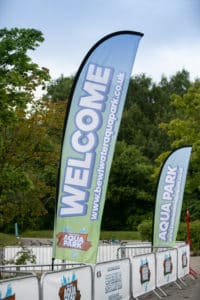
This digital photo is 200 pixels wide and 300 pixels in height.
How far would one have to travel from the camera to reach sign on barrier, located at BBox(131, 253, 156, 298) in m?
13.0

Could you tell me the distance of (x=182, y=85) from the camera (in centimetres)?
7644

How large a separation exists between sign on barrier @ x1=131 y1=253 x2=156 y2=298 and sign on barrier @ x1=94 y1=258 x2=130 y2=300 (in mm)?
380

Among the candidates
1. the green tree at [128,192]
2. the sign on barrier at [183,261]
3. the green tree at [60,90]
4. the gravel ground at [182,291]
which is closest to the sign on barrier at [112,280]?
the gravel ground at [182,291]

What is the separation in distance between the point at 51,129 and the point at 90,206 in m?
23.1

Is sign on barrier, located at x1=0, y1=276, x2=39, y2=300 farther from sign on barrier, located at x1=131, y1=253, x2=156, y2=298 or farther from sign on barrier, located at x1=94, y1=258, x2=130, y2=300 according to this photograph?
sign on barrier, located at x1=131, y1=253, x2=156, y2=298

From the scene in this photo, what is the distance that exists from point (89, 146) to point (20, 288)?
3.66 meters

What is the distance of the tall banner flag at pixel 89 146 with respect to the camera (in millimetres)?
10789

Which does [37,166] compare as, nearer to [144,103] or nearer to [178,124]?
[178,124]

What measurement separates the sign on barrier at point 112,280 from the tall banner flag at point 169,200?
16.0ft

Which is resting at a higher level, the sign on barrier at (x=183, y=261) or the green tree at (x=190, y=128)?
the green tree at (x=190, y=128)

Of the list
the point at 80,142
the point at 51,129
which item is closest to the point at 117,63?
the point at 80,142

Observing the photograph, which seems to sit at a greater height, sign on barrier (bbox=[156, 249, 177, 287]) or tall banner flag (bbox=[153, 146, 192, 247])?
tall banner flag (bbox=[153, 146, 192, 247])

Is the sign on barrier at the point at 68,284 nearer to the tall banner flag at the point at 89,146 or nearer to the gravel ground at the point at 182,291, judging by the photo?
the tall banner flag at the point at 89,146

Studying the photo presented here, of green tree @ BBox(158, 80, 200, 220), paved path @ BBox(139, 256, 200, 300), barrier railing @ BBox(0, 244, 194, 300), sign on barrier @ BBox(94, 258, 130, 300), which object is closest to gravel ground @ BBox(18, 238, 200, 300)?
paved path @ BBox(139, 256, 200, 300)
